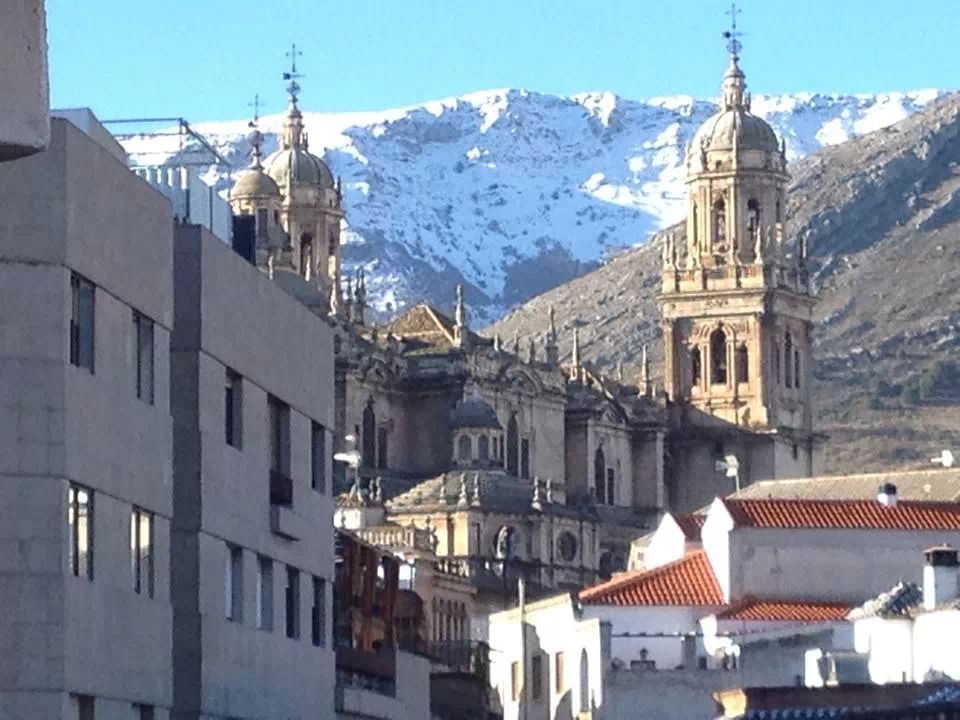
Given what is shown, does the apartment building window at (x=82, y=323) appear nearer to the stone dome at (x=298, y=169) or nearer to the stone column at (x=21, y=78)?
the stone column at (x=21, y=78)

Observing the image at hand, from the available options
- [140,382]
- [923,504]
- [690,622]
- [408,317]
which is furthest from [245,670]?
[408,317]

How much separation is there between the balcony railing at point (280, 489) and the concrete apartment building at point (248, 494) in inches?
1.0

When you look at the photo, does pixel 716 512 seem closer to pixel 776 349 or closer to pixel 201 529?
pixel 201 529

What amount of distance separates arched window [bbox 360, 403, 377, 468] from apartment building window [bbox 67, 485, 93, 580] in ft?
341

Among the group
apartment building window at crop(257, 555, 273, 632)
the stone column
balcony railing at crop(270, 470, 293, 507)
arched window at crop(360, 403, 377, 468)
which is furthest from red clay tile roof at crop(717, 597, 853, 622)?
the stone column

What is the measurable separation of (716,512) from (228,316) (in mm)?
42272

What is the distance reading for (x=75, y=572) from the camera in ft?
126

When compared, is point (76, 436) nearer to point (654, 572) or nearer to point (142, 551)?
point (142, 551)

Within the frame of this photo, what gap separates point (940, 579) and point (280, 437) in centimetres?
2369

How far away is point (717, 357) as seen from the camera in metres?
158

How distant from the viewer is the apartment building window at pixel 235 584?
46031 millimetres

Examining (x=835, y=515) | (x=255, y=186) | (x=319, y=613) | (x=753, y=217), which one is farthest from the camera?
(x=753, y=217)

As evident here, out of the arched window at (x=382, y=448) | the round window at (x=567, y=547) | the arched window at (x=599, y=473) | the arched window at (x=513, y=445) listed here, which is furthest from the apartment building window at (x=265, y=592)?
the arched window at (x=599, y=473)

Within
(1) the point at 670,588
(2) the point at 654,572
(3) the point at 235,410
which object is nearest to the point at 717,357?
(2) the point at 654,572
